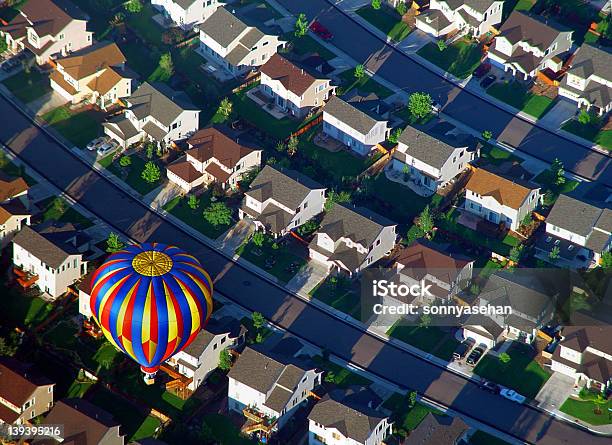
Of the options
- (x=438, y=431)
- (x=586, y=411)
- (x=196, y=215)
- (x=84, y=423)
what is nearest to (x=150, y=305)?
(x=84, y=423)

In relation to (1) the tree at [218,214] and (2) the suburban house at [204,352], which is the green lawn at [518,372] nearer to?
(2) the suburban house at [204,352]

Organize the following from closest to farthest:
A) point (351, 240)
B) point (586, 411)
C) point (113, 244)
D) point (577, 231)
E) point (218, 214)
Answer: point (586, 411) → point (113, 244) → point (351, 240) → point (577, 231) → point (218, 214)

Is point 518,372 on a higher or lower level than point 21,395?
higher

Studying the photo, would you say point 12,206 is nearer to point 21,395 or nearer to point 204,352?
point 21,395

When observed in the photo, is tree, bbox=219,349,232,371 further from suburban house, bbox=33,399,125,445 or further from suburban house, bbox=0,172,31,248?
suburban house, bbox=0,172,31,248

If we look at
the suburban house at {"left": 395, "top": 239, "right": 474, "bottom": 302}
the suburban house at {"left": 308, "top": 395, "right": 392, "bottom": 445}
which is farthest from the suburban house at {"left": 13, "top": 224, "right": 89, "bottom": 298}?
the suburban house at {"left": 395, "top": 239, "right": 474, "bottom": 302}

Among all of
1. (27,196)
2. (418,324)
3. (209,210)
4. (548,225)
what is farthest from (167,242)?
(548,225)

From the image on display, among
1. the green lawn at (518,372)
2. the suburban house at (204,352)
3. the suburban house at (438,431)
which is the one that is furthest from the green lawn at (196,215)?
the suburban house at (438,431)
